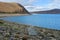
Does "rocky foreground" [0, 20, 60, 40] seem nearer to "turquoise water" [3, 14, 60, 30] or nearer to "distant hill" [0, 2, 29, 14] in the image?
"turquoise water" [3, 14, 60, 30]

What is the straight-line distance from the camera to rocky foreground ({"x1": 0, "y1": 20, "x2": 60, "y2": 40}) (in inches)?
145

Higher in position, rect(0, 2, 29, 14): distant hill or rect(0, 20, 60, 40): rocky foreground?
rect(0, 2, 29, 14): distant hill

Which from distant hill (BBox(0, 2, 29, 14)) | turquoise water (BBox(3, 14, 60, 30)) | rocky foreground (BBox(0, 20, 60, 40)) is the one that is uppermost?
distant hill (BBox(0, 2, 29, 14))

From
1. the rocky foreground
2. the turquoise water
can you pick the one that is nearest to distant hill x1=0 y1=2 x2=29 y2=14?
the turquoise water

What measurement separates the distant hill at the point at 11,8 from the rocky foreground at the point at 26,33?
0.67 m

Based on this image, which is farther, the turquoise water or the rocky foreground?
the turquoise water

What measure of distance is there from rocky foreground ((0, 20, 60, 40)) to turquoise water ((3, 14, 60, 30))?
0.11 meters

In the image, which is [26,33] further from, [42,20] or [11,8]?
[11,8]

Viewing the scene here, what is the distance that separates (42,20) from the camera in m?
4.08

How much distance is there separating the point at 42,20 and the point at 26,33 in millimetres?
573

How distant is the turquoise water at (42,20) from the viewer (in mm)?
3938

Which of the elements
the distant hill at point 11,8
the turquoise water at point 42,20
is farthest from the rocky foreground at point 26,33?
the distant hill at point 11,8

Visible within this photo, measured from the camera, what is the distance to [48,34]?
3775 mm

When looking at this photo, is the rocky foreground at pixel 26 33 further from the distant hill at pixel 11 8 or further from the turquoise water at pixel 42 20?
the distant hill at pixel 11 8
